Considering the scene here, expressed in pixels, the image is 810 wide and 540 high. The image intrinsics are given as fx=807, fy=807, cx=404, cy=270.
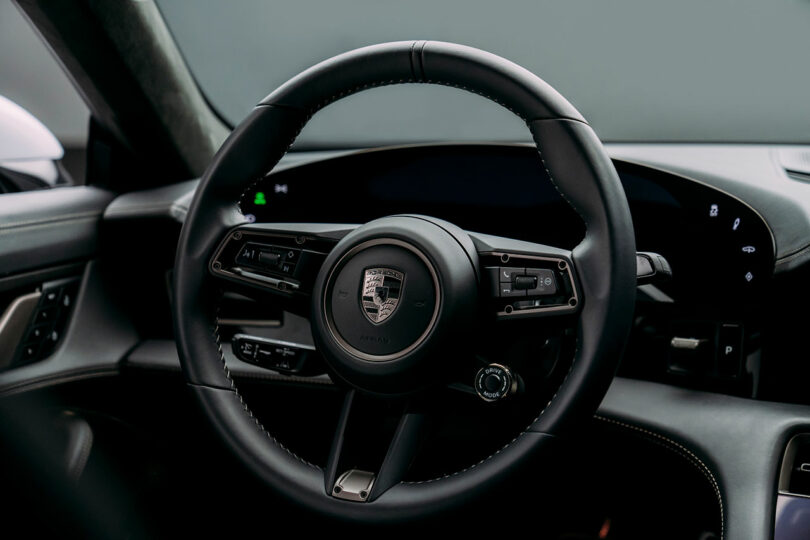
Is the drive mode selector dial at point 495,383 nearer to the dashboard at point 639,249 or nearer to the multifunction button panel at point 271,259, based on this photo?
the dashboard at point 639,249

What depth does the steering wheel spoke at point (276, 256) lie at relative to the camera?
1.10 metres

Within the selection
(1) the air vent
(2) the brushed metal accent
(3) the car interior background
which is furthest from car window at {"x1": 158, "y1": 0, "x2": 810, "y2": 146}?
(2) the brushed metal accent

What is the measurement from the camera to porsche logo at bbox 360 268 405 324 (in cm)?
100

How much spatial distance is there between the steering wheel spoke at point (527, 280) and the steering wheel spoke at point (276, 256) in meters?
0.22

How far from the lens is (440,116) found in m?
1.78

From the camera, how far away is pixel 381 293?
101 centimetres

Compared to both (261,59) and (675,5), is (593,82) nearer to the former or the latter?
(675,5)

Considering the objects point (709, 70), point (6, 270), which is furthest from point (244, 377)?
point (709, 70)

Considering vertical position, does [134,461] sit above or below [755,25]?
below

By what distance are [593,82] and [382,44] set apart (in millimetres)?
833

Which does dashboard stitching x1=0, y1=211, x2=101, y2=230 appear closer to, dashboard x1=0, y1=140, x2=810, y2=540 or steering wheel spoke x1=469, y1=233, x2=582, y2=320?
dashboard x1=0, y1=140, x2=810, y2=540

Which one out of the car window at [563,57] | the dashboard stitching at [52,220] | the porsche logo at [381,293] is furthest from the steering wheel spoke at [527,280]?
the dashboard stitching at [52,220]

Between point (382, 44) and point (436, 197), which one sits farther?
point (436, 197)

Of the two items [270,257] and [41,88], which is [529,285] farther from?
[41,88]
